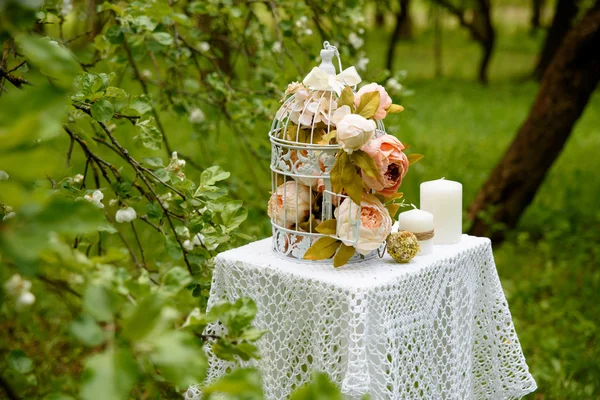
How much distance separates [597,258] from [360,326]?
2879mm

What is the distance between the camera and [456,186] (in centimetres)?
202

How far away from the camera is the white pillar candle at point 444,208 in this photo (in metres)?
1.98

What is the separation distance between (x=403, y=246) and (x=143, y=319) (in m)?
1.05

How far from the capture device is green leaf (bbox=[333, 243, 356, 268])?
173cm

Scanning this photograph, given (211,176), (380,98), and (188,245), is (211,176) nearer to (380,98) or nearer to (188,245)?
(188,245)

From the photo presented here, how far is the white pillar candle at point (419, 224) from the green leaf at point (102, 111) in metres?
0.77

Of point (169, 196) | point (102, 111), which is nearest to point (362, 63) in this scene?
point (169, 196)

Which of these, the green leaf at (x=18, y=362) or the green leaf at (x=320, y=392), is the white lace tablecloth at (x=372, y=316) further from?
the green leaf at (x=320, y=392)

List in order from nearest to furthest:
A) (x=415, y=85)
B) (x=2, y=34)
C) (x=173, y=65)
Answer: (x=2, y=34), (x=173, y=65), (x=415, y=85)

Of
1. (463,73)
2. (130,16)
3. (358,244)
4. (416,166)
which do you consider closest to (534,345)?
(358,244)

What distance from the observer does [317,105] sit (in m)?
1.76

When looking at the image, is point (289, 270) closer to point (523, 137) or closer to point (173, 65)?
point (173, 65)

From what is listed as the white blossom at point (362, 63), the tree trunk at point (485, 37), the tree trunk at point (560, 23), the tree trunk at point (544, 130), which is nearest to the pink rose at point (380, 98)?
the white blossom at point (362, 63)

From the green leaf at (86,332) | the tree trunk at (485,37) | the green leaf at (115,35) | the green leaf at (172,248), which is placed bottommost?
the tree trunk at (485,37)
